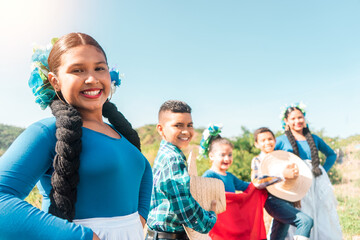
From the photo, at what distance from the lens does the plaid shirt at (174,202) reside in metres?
2.31

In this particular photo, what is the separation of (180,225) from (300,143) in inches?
131

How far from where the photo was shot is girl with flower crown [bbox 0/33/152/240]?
40.7 inches

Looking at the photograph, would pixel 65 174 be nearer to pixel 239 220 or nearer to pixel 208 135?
pixel 239 220

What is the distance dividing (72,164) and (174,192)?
1272 mm

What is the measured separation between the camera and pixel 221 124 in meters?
4.45

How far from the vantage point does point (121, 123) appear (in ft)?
5.80

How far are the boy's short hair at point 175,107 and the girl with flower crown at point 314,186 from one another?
2.67 meters

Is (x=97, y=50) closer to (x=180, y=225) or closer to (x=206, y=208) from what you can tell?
(x=180, y=225)

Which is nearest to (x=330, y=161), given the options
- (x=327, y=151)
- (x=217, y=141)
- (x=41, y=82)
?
(x=327, y=151)

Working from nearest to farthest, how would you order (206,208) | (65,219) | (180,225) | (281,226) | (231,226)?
1. (65,219)
2. (180,225)
3. (206,208)
4. (231,226)
5. (281,226)

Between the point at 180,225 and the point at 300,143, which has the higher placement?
the point at 300,143

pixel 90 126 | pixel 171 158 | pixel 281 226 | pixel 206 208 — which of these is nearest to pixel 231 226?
pixel 281 226

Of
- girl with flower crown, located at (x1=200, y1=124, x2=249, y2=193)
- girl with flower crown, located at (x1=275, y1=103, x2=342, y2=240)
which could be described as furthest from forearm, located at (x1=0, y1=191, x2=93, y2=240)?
girl with flower crown, located at (x1=275, y1=103, x2=342, y2=240)

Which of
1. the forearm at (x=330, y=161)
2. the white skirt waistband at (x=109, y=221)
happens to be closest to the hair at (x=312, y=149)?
the forearm at (x=330, y=161)
